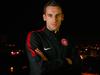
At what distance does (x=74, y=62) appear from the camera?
156 inches

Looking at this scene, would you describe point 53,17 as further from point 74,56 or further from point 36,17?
point 36,17

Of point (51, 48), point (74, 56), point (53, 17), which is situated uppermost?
point (53, 17)

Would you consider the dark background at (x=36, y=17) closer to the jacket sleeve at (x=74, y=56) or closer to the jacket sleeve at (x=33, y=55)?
the jacket sleeve at (x=74, y=56)

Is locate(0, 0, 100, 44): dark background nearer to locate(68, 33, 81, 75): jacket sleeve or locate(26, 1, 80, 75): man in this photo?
locate(68, 33, 81, 75): jacket sleeve

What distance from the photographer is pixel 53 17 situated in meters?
3.79

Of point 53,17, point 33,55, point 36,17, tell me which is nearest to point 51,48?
point 33,55

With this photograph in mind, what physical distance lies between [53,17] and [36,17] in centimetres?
2397

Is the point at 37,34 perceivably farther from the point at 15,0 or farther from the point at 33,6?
the point at 15,0

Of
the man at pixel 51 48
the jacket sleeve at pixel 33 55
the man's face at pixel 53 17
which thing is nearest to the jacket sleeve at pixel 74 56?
the man at pixel 51 48

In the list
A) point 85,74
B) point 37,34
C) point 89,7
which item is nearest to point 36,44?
point 37,34

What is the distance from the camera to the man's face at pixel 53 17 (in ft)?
12.4

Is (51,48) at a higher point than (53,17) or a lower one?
lower

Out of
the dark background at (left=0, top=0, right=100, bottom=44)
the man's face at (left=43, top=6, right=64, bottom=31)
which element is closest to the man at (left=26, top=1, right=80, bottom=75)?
the man's face at (left=43, top=6, right=64, bottom=31)

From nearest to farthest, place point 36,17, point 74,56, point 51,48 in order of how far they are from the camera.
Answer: point 51,48 < point 74,56 < point 36,17
